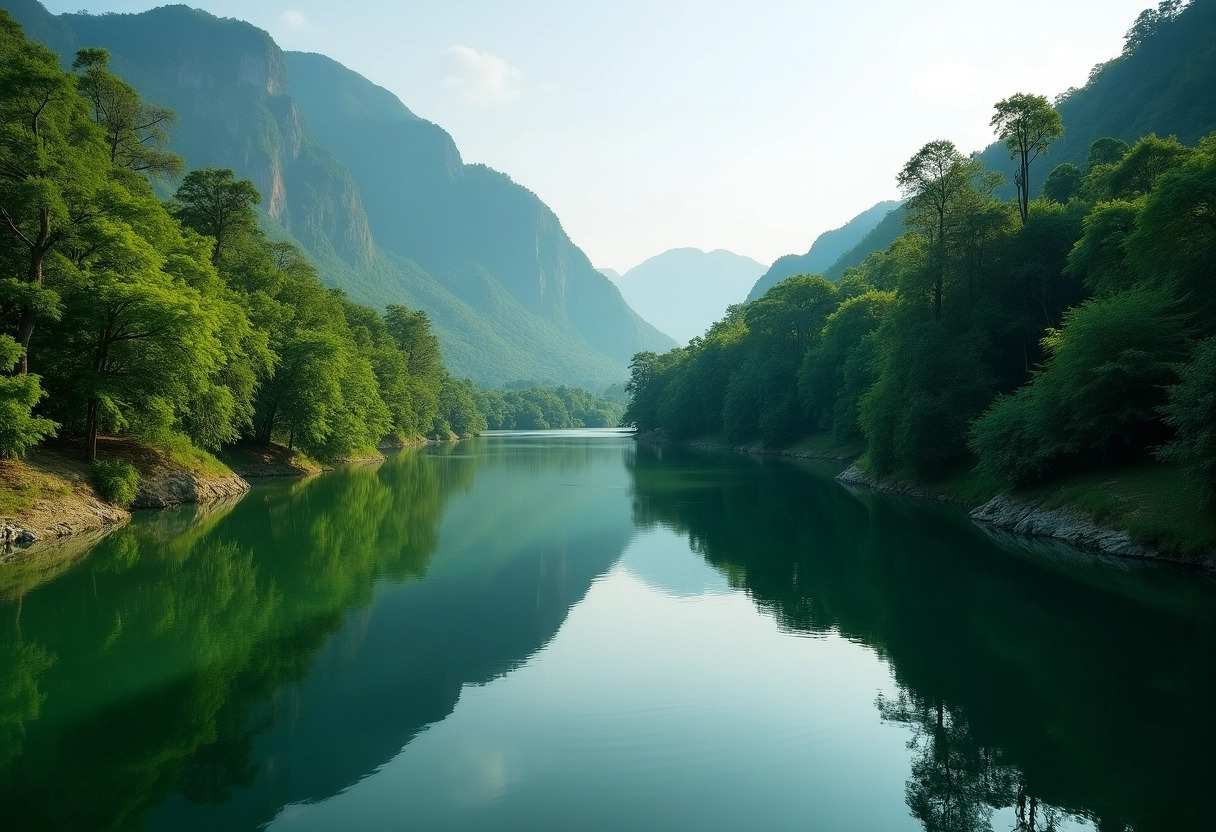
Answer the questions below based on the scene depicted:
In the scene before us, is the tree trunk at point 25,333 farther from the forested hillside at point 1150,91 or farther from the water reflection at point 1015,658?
the forested hillside at point 1150,91

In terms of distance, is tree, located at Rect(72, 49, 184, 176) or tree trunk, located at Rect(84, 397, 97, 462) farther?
tree, located at Rect(72, 49, 184, 176)

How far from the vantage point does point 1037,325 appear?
37531 mm

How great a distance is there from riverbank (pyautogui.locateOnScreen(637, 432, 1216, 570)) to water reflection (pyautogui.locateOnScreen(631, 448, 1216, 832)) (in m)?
1.17

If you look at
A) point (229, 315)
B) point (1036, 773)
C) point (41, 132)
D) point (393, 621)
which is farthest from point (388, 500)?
point (1036, 773)

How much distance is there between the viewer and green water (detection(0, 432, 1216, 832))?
26.0 ft

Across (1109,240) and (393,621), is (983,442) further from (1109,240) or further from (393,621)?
(393,621)

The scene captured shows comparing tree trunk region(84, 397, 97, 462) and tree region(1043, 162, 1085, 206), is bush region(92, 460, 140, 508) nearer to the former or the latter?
tree trunk region(84, 397, 97, 462)

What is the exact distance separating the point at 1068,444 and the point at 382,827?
25112mm

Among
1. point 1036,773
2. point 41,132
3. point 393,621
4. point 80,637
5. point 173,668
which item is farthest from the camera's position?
point 41,132

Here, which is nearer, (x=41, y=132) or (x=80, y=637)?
(x=80, y=637)

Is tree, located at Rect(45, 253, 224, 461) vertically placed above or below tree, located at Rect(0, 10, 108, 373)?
below

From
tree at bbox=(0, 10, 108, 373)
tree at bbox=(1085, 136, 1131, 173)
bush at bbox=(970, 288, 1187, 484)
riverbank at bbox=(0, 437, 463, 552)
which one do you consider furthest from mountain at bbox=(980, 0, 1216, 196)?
tree at bbox=(0, 10, 108, 373)

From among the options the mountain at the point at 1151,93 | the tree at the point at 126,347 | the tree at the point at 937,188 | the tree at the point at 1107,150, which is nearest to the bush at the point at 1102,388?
the tree at the point at 937,188

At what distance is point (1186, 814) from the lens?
7504 mm
